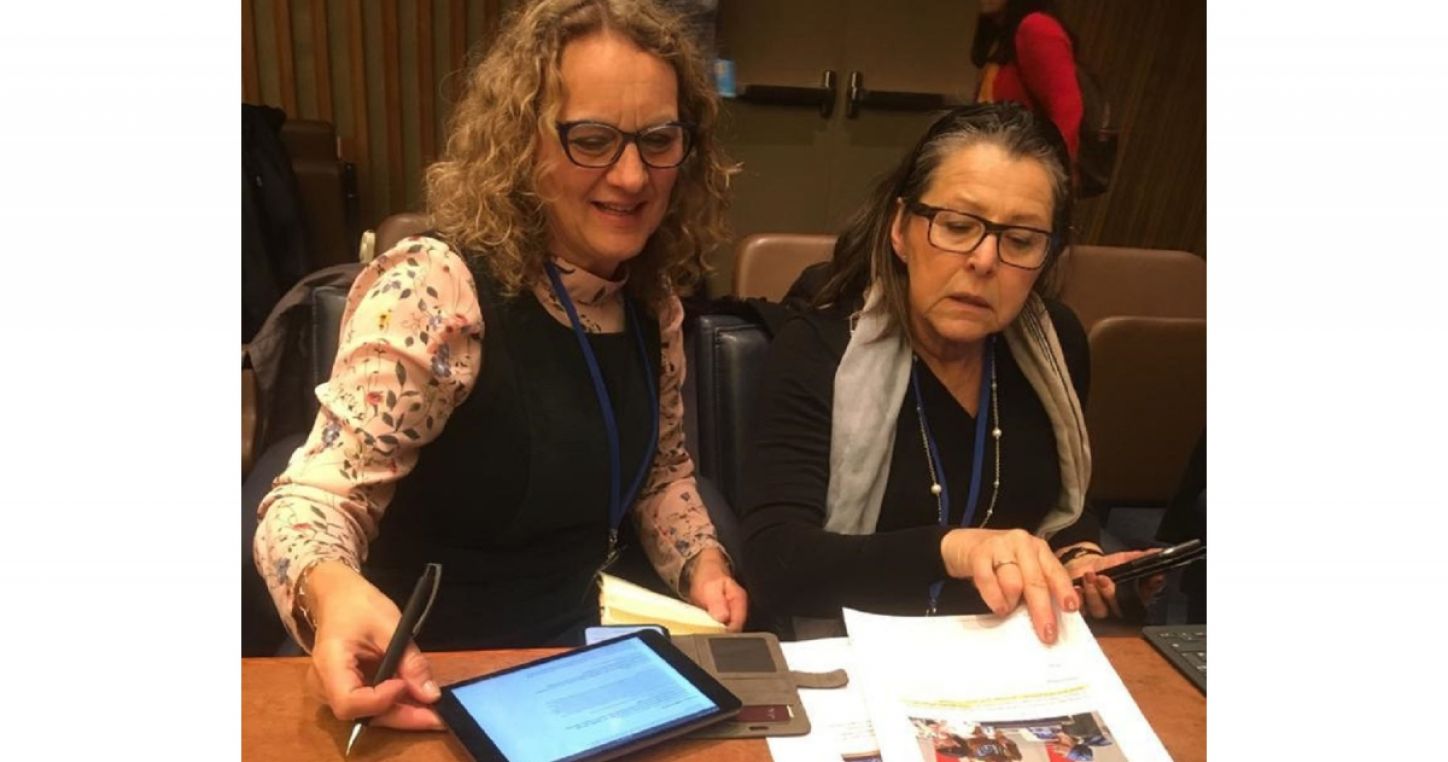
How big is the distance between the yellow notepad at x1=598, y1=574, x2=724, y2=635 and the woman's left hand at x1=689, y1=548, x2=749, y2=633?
68 millimetres

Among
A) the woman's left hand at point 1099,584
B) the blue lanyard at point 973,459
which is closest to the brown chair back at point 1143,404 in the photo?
the blue lanyard at point 973,459

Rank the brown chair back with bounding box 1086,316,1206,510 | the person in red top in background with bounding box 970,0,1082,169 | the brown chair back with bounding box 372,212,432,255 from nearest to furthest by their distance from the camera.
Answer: the brown chair back with bounding box 372,212,432,255 < the brown chair back with bounding box 1086,316,1206,510 < the person in red top in background with bounding box 970,0,1082,169

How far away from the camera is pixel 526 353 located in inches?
46.9

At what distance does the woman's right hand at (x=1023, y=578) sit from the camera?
899mm

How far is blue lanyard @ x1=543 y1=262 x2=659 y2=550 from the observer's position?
4.05 ft

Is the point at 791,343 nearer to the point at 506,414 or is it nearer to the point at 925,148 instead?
the point at 925,148

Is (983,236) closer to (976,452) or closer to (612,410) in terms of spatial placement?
(976,452)

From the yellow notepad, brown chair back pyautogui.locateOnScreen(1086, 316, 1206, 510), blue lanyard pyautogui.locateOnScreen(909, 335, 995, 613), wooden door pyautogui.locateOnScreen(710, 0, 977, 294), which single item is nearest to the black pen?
the yellow notepad

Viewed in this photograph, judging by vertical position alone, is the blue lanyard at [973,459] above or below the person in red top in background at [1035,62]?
below

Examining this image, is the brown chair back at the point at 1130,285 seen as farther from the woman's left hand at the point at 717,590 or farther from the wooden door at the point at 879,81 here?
the woman's left hand at the point at 717,590

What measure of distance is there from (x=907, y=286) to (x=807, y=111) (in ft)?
9.60

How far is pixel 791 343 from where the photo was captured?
139 cm

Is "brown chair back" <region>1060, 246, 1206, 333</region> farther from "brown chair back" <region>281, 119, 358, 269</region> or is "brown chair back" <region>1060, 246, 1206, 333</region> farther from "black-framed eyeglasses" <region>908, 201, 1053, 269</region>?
"brown chair back" <region>281, 119, 358, 269</region>

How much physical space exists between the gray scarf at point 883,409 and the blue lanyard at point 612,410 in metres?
0.24
